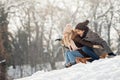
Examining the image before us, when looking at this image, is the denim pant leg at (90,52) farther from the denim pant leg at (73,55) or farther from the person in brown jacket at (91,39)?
the denim pant leg at (73,55)

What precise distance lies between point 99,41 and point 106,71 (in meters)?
4.33

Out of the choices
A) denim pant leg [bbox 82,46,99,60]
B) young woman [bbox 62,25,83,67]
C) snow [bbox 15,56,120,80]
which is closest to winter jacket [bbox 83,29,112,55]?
denim pant leg [bbox 82,46,99,60]

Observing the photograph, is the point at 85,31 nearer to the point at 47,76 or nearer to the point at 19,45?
the point at 47,76

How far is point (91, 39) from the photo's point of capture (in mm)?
12000

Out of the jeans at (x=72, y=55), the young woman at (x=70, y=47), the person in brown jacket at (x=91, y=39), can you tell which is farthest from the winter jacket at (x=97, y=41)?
the jeans at (x=72, y=55)

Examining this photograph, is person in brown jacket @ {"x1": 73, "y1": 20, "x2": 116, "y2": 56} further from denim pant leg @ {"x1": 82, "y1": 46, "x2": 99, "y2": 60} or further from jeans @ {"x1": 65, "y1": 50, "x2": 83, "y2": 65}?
jeans @ {"x1": 65, "y1": 50, "x2": 83, "y2": 65}

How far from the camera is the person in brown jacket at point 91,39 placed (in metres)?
11.8

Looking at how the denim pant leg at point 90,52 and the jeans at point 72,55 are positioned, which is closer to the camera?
the denim pant leg at point 90,52

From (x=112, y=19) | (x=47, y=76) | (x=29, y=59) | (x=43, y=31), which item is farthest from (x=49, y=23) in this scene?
(x=47, y=76)

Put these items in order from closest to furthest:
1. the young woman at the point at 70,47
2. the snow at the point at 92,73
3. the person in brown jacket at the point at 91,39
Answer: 1. the snow at the point at 92,73
2. the person in brown jacket at the point at 91,39
3. the young woman at the point at 70,47

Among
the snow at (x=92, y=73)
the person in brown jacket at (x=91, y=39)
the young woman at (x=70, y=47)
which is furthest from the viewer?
the young woman at (x=70, y=47)

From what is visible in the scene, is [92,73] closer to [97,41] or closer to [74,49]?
[97,41]

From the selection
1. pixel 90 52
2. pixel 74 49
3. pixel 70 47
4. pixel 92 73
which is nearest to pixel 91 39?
pixel 90 52

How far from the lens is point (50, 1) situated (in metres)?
51.5
